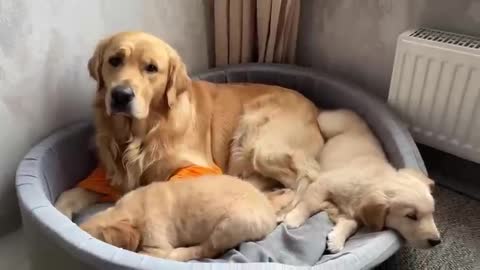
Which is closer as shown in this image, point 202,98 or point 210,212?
point 210,212

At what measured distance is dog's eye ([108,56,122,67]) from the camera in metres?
1.72

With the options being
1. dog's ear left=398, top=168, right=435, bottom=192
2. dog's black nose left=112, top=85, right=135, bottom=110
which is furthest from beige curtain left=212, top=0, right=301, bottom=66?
dog's ear left=398, top=168, right=435, bottom=192

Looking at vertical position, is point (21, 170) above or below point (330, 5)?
below

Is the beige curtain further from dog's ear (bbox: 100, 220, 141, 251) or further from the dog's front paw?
dog's ear (bbox: 100, 220, 141, 251)

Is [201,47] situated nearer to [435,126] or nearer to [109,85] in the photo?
[109,85]

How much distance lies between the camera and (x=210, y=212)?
156 cm

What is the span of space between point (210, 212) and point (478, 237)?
3.63ft

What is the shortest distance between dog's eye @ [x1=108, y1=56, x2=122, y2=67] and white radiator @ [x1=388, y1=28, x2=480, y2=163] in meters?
1.10

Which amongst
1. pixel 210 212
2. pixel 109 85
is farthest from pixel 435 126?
pixel 109 85

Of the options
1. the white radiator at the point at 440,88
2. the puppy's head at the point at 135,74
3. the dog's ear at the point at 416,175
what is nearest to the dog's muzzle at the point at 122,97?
the puppy's head at the point at 135,74

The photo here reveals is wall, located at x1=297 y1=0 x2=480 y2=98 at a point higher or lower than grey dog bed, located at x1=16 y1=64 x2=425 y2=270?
higher

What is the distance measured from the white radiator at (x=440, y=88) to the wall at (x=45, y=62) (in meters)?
1.06

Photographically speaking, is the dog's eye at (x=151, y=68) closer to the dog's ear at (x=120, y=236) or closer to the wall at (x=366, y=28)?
the dog's ear at (x=120, y=236)

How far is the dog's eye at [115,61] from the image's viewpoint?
5.65 feet
